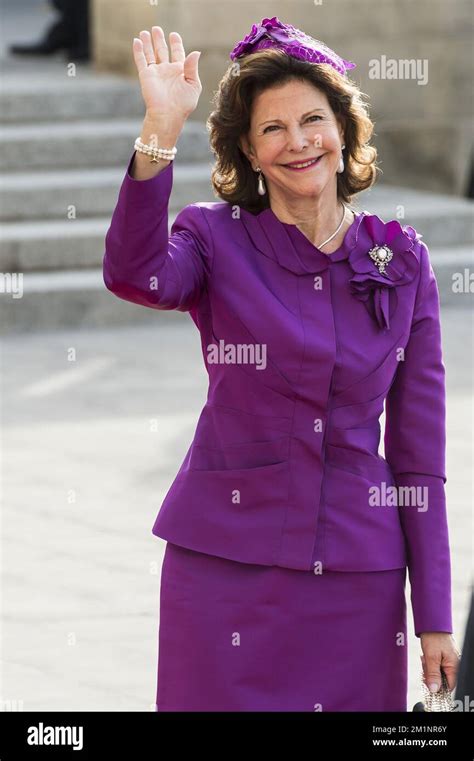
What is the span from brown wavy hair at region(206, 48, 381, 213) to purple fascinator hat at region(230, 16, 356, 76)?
0.05 feet

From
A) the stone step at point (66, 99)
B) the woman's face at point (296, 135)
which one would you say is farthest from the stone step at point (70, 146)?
the woman's face at point (296, 135)

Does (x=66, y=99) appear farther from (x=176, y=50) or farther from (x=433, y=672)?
(x=433, y=672)

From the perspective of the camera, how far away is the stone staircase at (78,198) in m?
9.22

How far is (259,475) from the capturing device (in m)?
2.71

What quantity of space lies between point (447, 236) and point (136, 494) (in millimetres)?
4821

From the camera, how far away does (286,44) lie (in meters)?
2.80

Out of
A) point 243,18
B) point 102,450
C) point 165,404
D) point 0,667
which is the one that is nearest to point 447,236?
point 243,18

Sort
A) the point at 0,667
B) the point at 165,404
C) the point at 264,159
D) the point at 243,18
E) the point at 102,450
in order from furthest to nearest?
1. the point at 243,18
2. the point at 165,404
3. the point at 102,450
4. the point at 0,667
5. the point at 264,159

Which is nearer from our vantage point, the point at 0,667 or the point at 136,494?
the point at 0,667

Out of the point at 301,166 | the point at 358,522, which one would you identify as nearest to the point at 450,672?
the point at 358,522

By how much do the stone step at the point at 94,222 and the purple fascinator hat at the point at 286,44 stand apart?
6752mm

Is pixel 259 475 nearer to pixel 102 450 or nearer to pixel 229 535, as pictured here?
pixel 229 535

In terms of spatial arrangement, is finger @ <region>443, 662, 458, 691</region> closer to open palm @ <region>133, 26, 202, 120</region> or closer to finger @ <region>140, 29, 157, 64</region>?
open palm @ <region>133, 26, 202, 120</region>
